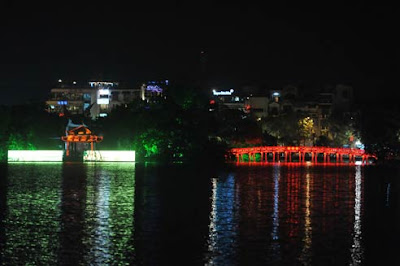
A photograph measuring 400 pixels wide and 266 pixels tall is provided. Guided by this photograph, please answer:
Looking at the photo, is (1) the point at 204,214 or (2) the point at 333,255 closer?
(2) the point at 333,255

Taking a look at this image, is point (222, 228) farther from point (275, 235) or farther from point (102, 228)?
point (102, 228)

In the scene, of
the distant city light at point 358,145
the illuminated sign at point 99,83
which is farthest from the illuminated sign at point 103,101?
the distant city light at point 358,145

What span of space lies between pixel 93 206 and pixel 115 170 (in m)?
33.3

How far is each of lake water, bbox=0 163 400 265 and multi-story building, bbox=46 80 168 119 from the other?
84.4m

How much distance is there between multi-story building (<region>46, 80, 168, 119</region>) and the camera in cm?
14525

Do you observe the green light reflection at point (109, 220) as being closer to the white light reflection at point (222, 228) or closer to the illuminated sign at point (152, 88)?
the white light reflection at point (222, 228)

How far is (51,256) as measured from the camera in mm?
24812

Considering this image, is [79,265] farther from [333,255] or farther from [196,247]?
[333,255]

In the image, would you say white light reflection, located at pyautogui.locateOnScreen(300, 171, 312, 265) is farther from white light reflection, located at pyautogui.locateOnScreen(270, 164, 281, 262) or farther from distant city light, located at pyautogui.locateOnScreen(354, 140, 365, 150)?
distant city light, located at pyautogui.locateOnScreen(354, 140, 365, 150)

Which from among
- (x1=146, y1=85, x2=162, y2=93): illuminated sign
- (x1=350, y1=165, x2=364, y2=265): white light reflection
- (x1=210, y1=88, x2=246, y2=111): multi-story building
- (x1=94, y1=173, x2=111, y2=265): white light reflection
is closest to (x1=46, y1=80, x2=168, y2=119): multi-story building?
(x1=146, y1=85, x2=162, y2=93): illuminated sign

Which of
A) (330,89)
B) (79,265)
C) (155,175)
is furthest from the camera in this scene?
(330,89)

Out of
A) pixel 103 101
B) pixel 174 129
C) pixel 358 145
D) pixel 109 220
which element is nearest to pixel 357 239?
pixel 109 220

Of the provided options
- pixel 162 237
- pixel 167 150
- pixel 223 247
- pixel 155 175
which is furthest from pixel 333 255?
pixel 167 150

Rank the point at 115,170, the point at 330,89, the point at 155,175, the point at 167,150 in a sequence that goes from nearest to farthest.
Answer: the point at 155,175 < the point at 115,170 < the point at 167,150 < the point at 330,89
